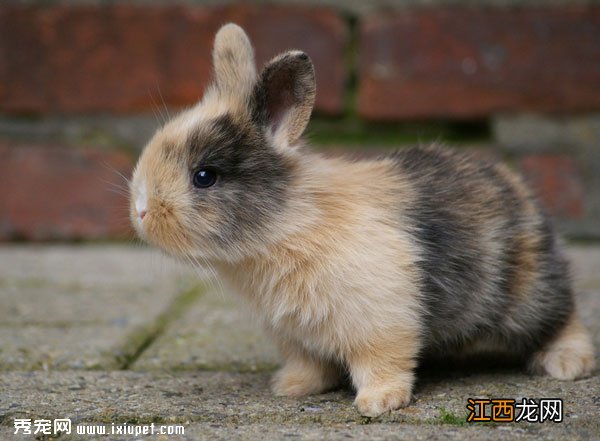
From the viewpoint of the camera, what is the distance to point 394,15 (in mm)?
3529

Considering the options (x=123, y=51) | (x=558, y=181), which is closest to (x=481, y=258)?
(x=558, y=181)

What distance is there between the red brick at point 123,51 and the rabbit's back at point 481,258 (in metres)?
1.46

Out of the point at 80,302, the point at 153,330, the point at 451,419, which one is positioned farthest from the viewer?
the point at 80,302

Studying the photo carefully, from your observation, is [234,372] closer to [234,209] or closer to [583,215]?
[234,209]

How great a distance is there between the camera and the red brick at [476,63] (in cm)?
348

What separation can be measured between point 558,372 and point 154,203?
3.53 feet

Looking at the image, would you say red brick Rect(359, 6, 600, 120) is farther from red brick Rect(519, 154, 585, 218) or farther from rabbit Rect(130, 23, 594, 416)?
rabbit Rect(130, 23, 594, 416)

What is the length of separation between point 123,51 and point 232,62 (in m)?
1.62

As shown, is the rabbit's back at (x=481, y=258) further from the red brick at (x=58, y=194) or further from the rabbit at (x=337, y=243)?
the red brick at (x=58, y=194)

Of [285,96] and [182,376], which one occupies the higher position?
[285,96]

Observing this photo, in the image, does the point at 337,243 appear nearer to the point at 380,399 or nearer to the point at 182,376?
the point at 380,399

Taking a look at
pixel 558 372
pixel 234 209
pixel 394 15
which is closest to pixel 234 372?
pixel 234 209

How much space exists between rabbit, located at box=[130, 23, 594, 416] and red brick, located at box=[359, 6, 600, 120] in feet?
4.67

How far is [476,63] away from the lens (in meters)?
3.52
